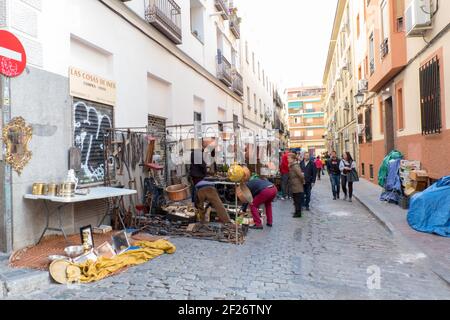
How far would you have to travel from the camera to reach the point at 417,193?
8.05 m

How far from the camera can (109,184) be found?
24.0 ft

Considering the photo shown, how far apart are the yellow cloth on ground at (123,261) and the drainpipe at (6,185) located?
1281 millimetres

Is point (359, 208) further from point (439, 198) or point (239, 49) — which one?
point (239, 49)

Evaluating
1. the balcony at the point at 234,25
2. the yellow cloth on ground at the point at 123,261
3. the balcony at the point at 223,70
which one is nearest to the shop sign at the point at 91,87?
the yellow cloth on ground at the point at 123,261

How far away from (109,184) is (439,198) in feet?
20.9

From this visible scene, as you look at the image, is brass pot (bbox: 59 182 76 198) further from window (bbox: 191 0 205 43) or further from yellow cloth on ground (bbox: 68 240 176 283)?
window (bbox: 191 0 205 43)

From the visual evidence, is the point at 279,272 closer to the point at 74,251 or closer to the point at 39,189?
the point at 74,251

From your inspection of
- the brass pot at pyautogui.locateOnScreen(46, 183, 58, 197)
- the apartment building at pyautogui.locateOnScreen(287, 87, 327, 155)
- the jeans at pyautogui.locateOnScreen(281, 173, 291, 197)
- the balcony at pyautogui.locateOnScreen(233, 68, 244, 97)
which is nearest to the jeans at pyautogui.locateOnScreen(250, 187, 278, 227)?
the brass pot at pyautogui.locateOnScreen(46, 183, 58, 197)

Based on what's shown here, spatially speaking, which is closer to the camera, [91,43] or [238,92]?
[91,43]

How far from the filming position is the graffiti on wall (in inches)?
264

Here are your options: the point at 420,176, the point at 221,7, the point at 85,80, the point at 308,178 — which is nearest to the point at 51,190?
the point at 85,80

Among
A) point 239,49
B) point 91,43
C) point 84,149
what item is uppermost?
point 239,49

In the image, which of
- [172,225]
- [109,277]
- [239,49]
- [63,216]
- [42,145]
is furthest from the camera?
[239,49]

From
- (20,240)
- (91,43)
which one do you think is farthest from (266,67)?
(20,240)
